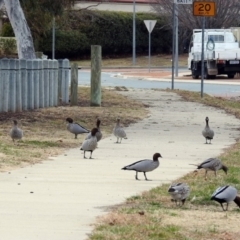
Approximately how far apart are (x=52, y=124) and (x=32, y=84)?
11.7 ft

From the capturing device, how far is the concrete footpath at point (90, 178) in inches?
370

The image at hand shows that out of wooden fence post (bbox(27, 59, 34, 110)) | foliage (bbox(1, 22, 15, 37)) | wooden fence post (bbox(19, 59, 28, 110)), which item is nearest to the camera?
wooden fence post (bbox(19, 59, 28, 110))

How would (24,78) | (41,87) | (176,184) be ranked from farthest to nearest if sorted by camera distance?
(41,87) < (24,78) < (176,184)

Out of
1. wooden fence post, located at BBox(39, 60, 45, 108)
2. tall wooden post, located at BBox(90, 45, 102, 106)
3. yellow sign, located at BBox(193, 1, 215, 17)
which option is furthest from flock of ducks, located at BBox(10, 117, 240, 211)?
yellow sign, located at BBox(193, 1, 215, 17)

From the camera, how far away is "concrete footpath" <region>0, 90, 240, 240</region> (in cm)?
939

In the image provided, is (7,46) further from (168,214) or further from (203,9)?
(168,214)

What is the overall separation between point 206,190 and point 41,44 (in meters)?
51.9

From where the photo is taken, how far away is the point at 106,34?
224 feet

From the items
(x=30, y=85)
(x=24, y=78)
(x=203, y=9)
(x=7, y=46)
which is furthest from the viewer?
(x=7, y=46)

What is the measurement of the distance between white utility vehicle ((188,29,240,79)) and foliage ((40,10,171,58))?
64.2 feet

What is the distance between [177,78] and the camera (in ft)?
155

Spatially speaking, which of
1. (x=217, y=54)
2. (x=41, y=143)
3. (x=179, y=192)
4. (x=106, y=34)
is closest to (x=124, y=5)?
(x=106, y=34)

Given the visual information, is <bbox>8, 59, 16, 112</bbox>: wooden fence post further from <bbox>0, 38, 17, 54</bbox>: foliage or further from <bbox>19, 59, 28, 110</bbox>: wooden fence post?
<bbox>0, 38, 17, 54</bbox>: foliage

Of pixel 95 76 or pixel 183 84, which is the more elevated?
pixel 95 76
